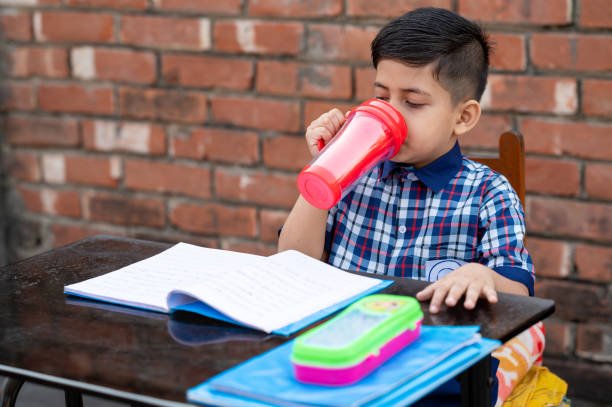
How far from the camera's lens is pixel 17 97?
276cm

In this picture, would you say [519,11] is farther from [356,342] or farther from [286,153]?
[356,342]

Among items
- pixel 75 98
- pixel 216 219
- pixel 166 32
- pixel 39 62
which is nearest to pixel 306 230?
pixel 216 219

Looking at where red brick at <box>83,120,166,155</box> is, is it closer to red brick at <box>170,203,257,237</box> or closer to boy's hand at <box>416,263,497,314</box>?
red brick at <box>170,203,257,237</box>

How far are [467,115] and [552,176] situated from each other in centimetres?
58

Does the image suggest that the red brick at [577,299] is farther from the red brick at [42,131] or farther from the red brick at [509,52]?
the red brick at [42,131]

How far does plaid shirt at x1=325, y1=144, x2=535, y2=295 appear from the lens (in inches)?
59.4

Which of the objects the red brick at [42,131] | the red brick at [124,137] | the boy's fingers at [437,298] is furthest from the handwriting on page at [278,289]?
the red brick at [42,131]

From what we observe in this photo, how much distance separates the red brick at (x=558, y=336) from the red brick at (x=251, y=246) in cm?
71

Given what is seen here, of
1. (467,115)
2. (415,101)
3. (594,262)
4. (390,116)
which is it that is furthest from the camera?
(594,262)

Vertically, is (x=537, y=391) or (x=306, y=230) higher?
(x=306, y=230)

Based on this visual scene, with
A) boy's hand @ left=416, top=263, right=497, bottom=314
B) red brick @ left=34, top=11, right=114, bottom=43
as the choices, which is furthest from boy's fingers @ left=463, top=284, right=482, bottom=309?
red brick @ left=34, top=11, right=114, bottom=43

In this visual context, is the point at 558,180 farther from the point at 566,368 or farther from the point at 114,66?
the point at 114,66

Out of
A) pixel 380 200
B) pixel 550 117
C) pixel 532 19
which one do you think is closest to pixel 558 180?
pixel 550 117

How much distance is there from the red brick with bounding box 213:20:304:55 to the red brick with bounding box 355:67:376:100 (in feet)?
0.57
